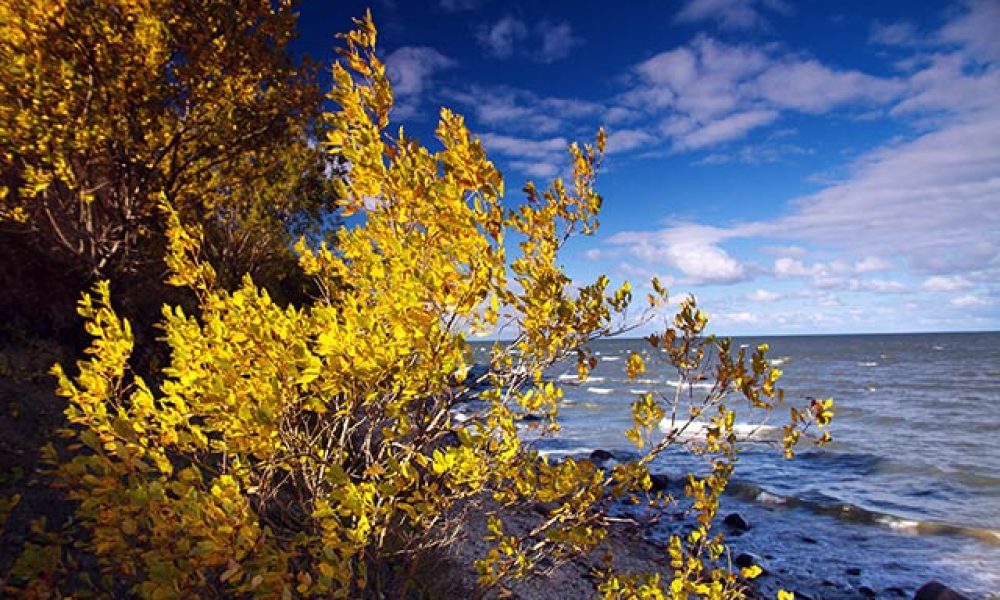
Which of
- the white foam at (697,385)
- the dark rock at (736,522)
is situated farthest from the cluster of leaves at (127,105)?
the dark rock at (736,522)

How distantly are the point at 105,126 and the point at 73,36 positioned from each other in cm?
121

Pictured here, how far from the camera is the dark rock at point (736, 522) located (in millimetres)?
15914

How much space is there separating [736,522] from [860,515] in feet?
13.5

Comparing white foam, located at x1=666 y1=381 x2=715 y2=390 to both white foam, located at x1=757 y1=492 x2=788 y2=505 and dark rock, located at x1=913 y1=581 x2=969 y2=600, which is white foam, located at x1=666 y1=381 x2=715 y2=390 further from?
dark rock, located at x1=913 y1=581 x2=969 y2=600

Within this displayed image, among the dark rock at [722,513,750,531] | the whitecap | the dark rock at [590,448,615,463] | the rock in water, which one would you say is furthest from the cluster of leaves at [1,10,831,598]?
the whitecap

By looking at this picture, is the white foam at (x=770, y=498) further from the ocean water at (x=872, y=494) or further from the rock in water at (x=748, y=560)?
the rock in water at (x=748, y=560)

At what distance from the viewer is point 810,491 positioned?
1884cm

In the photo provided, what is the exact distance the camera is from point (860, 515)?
16562 millimetres

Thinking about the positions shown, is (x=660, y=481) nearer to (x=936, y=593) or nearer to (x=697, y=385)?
(x=936, y=593)

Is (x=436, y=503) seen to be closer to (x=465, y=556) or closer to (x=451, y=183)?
(x=451, y=183)

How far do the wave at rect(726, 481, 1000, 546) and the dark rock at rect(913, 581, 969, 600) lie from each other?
414 centimetres

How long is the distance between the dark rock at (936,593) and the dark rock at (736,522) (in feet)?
14.8

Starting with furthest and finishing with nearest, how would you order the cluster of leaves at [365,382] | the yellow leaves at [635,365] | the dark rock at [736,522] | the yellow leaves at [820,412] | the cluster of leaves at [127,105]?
the dark rock at [736,522] → the cluster of leaves at [127,105] → the yellow leaves at [635,365] → the yellow leaves at [820,412] → the cluster of leaves at [365,382]

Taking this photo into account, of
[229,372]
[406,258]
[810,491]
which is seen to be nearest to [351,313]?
[406,258]
